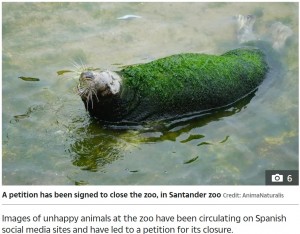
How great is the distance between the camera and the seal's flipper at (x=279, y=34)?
6535 millimetres

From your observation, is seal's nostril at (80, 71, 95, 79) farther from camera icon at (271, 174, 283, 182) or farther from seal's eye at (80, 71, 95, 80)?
camera icon at (271, 174, 283, 182)

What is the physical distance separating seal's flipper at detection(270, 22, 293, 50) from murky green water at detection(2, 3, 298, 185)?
112mm

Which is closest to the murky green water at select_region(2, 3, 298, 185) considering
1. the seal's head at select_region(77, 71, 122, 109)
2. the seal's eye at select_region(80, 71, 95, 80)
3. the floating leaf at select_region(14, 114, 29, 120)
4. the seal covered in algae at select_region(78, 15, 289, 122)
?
the floating leaf at select_region(14, 114, 29, 120)

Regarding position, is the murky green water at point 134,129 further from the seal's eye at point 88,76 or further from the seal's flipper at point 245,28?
the seal's eye at point 88,76

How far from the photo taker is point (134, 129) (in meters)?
5.28

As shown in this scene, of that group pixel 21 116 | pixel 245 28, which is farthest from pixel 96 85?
pixel 245 28

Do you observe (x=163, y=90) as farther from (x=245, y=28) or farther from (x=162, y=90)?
(x=245, y=28)
